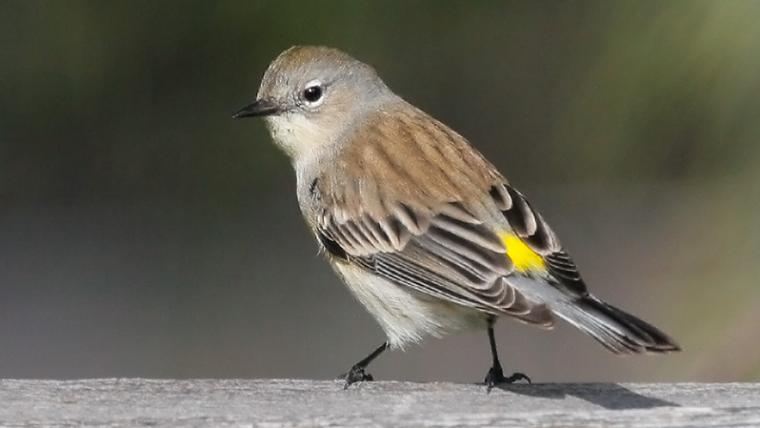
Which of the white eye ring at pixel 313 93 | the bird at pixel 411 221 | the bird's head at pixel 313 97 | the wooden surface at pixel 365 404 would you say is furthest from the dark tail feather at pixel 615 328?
the white eye ring at pixel 313 93

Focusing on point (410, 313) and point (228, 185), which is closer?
point (410, 313)

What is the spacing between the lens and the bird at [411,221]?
12.4 ft

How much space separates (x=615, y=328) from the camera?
3359 millimetres

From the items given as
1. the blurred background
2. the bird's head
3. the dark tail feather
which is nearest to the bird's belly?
the dark tail feather

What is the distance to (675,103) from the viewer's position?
3330mm

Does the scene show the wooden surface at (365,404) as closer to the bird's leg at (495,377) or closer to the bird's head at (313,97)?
the bird's leg at (495,377)

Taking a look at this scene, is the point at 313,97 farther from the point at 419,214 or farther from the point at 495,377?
the point at 495,377

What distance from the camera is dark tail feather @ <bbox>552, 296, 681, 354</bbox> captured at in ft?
10.5

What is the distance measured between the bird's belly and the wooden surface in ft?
2.07

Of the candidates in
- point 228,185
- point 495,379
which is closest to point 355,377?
point 495,379

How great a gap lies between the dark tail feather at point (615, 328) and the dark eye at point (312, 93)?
5.47 feet

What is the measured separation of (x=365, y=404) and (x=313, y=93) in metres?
2.04

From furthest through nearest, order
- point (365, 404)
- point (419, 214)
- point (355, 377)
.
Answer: point (419, 214) → point (355, 377) → point (365, 404)

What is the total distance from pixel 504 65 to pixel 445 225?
2.61 metres
